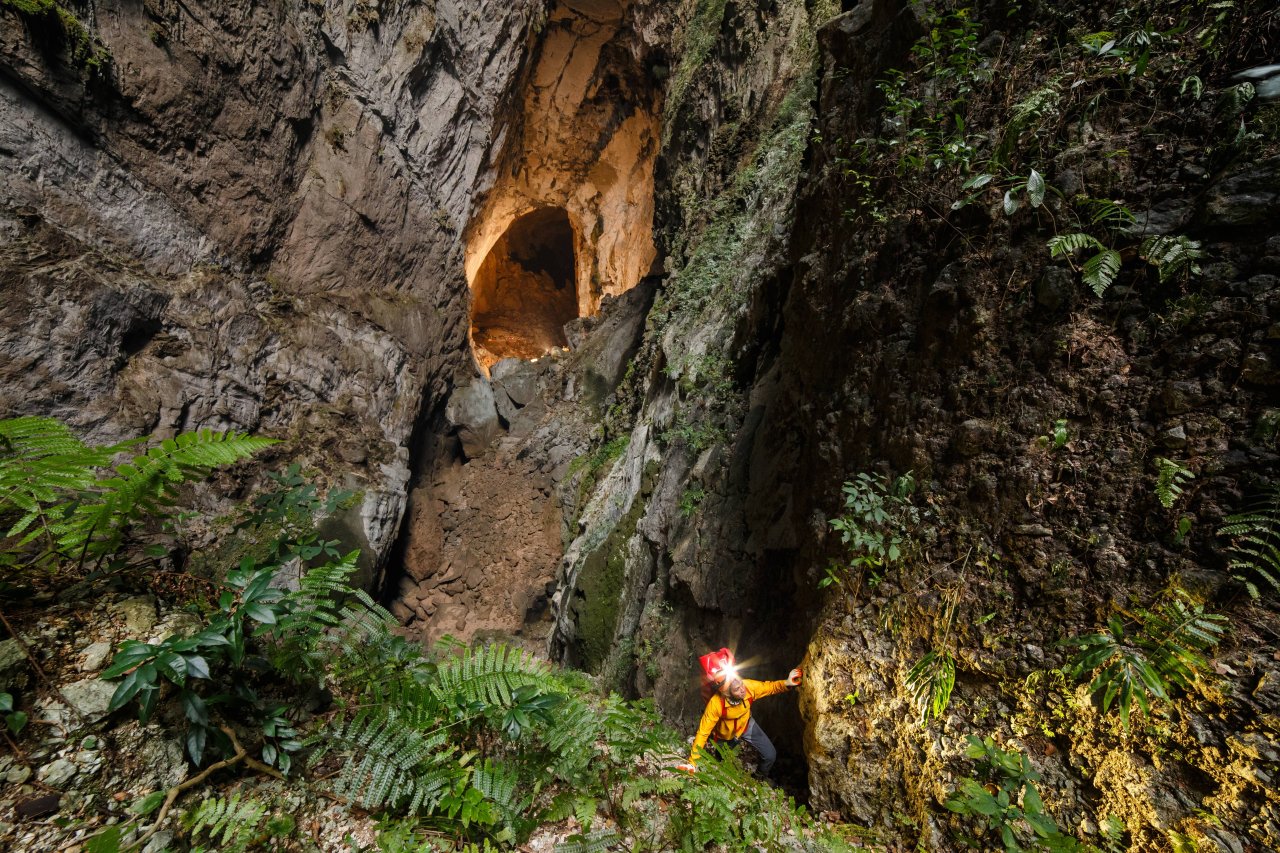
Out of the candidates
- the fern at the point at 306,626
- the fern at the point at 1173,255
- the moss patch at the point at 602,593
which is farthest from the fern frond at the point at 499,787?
the moss patch at the point at 602,593

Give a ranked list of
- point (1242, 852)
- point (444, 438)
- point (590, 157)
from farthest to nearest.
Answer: point (590, 157) → point (444, 438) → point (1242, 852)

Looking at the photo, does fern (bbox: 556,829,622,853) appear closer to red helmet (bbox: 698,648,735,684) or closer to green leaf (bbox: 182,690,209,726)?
green leaf (bbox: 182,690,209,726)

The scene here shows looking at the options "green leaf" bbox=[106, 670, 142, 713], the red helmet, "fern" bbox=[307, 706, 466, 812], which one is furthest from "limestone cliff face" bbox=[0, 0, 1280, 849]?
"green leaf" bbox=[106, 670, 142, 713]

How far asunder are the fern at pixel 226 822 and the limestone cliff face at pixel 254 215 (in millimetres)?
9816

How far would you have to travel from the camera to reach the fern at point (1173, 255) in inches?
84.0

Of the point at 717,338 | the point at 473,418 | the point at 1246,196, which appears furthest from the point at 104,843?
the point at 473,418

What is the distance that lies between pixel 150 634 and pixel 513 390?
14559mm

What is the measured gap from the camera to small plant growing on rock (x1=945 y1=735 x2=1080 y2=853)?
6.49 feet

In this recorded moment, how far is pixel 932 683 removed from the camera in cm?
261

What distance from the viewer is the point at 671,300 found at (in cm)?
1027

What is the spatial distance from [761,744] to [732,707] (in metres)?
0.41

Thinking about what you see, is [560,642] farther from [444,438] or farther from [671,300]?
[444,438]

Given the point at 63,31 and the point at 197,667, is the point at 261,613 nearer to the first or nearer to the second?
the point at 197,667

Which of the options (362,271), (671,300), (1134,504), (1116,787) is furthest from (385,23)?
(1116,787)
